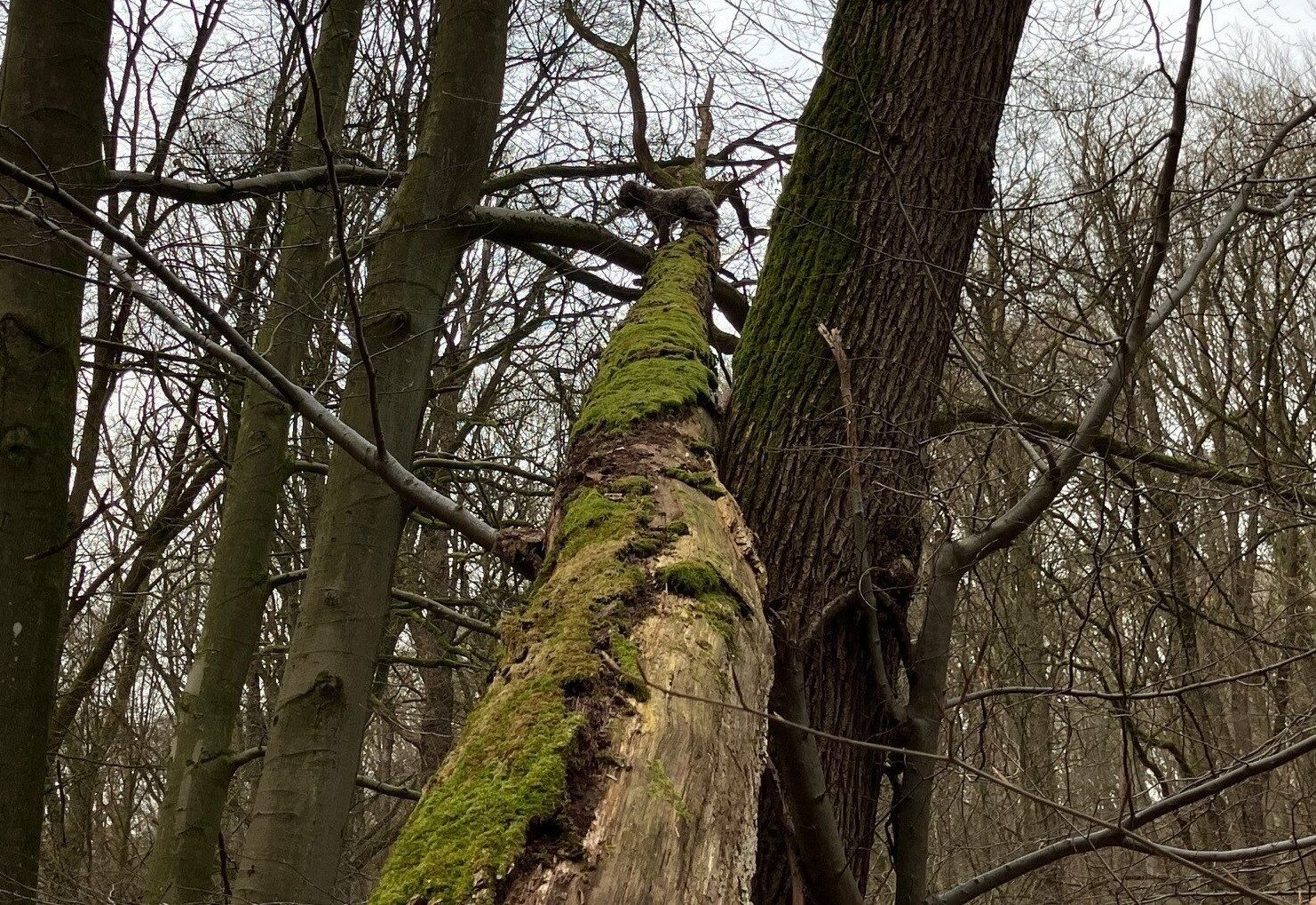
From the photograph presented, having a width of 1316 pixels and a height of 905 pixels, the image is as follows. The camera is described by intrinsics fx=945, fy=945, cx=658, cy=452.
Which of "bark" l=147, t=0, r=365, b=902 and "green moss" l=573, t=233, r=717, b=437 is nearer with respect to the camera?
"green moss" l=573, t=233, r=717, b=437

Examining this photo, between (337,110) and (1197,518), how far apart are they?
507 cm

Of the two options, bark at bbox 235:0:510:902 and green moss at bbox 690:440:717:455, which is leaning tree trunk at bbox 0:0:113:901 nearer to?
bark at bbox 235:0:510:902

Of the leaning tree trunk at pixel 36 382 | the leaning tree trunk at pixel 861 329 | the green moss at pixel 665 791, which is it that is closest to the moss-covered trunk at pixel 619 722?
the green moss at pixel 665 791

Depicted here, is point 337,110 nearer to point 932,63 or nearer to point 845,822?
point 932,63

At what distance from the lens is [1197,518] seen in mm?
4129

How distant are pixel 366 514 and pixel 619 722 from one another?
2.81m

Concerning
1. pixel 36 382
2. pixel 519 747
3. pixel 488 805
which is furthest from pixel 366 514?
pixel 488 805

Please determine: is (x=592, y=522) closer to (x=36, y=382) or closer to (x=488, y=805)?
(x=488, y=805)

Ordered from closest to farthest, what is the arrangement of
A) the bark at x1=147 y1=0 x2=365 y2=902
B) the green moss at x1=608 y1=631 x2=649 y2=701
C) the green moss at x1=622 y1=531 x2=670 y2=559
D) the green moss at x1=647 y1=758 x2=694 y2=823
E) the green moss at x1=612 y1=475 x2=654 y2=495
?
the green moss at x1=647 y1=758 x2=694 y2=823, the green moss at x1=608 y1=631 x2=649 y2=701, the green moss at x1=622 y1=531 x2=670 y2=559, the green moss at x1=612 y1=475 x2=654 y2=495, the bark at x1=147 y1=0 x2=365 y2=902

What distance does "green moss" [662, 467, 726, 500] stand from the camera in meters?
2.35

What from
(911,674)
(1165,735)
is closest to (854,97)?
(911,674)

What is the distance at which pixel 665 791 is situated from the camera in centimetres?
139

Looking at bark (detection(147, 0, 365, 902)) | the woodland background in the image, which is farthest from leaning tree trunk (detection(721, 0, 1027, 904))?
bark (detection(147, 0, 365, 902))

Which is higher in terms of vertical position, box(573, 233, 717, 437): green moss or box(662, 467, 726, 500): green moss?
box(573, 233, 717, 437): green moss
